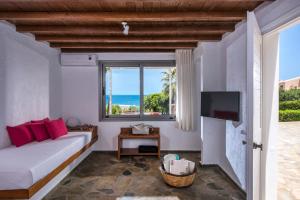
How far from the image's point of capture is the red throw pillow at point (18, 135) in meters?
2.69

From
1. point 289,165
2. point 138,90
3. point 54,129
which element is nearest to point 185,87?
point 138,90

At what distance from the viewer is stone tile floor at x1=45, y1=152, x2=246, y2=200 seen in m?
2.47

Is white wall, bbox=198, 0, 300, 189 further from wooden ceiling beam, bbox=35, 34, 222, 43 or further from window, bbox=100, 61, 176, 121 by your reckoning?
window, bbox=100, 61, 176, 121

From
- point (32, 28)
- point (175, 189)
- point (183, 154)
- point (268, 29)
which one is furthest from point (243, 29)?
point (32, 28)

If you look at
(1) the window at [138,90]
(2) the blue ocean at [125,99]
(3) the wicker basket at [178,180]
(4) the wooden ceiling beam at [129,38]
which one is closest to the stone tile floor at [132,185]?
(3) the wicker basket at [178,180]

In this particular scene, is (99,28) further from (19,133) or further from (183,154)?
(183,154)

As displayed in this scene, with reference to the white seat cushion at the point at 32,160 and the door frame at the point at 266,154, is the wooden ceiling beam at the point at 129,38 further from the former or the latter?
the white seat cushion at the point at 32,160

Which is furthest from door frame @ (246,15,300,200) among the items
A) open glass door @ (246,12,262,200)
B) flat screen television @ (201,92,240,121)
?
flat screen television @ (201,92,240,121)

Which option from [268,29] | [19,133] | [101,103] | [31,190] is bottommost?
[31,190]

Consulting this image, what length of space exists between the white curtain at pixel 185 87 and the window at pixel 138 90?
0.35 m

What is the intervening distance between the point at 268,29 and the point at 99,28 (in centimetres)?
223

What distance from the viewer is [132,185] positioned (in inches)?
109

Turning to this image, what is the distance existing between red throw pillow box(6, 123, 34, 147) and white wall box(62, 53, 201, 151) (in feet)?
5.30

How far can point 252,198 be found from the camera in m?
1.72
